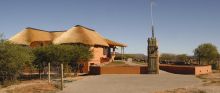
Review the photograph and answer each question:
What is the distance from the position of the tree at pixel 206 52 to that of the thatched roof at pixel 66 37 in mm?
18005

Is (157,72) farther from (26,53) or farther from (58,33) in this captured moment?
(58,33)

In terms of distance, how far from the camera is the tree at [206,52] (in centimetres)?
6812

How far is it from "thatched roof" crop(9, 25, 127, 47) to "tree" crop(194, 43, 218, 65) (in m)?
18.0

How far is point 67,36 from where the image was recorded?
50.5 m

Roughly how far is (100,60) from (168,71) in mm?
14533

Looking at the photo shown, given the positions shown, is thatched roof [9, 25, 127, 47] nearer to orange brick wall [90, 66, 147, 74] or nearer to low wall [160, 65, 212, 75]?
orange brick wall [90, 66, 147, 74]

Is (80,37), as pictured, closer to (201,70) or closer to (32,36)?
(32,36)

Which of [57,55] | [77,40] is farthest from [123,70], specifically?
[77,40]

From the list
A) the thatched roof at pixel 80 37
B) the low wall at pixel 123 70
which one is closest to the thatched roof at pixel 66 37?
the thatched roof at pixel 80 37

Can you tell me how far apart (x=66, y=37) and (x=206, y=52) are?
106ft

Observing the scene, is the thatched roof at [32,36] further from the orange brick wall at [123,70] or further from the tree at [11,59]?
the tree at [11,59]

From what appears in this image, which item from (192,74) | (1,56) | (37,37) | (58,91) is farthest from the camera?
(37,37)

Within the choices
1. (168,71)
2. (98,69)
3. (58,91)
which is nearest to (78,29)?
(98,69)

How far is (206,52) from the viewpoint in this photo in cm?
6875
